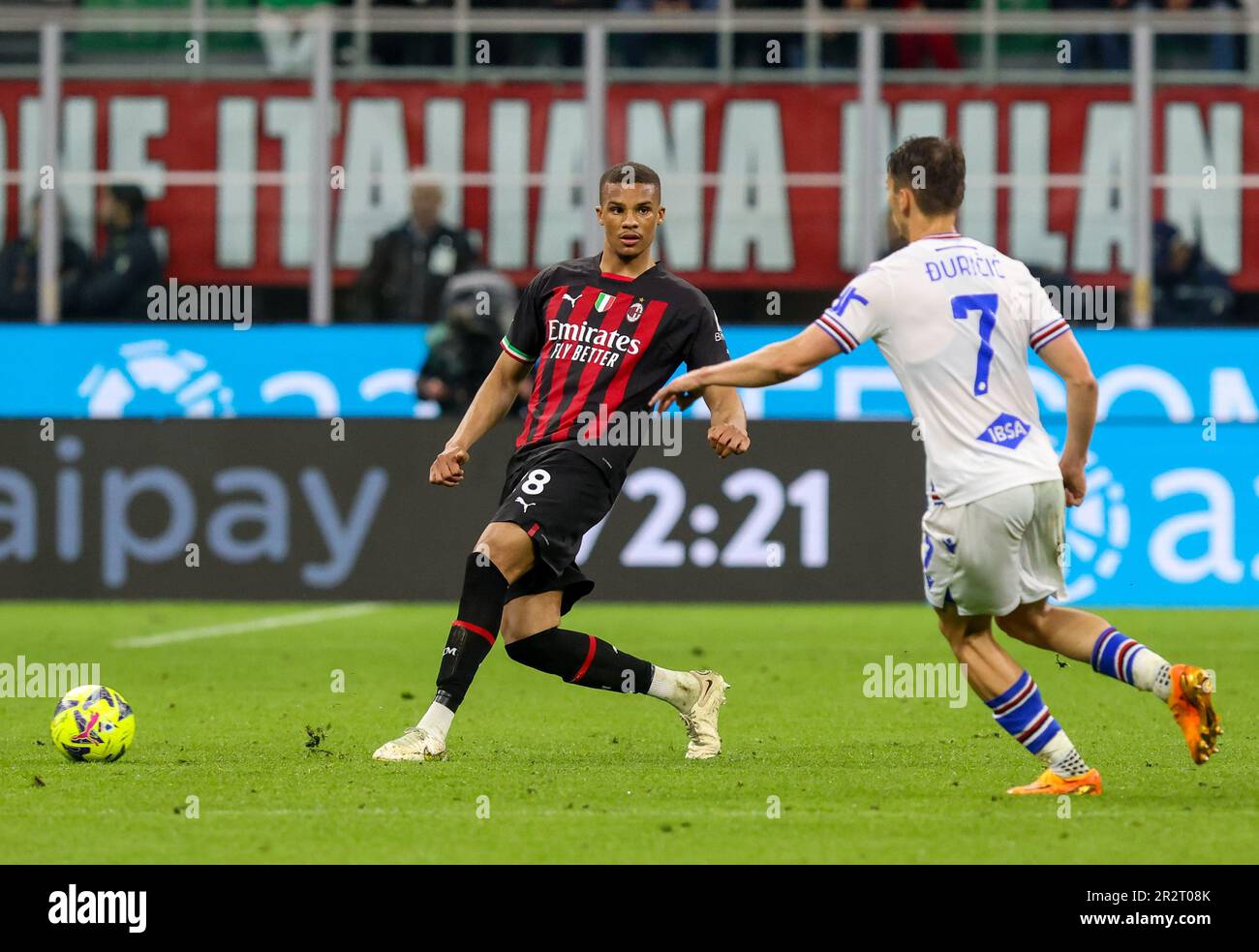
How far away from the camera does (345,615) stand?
14.3 meters

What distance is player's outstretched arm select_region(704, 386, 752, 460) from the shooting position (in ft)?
24.3

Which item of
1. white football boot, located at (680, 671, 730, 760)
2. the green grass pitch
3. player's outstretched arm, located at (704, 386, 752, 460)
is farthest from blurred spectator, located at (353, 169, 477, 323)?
white football boot, located at (680, 671, 730, 760)

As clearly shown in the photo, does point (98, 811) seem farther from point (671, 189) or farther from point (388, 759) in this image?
point (671, 189)

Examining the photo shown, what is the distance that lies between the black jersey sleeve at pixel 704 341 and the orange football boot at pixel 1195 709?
212 cm

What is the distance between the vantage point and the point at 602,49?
1553 cm

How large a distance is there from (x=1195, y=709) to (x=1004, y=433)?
96cm

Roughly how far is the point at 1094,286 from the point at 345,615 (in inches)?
224

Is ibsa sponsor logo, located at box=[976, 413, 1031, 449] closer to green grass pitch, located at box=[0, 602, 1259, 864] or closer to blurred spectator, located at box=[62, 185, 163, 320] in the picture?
green grass pitch, located at box=[0, 602, 1259, 864]

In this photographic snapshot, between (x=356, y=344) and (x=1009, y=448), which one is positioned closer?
(x=1009, y=448)

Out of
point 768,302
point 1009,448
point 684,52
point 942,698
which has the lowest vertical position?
point 942,698

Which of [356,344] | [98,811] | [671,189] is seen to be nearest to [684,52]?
[671,189]

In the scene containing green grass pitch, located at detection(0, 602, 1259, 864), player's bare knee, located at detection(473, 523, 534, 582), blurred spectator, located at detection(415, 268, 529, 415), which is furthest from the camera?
blurred spectator, located at detection(415, 268, 529, 415)

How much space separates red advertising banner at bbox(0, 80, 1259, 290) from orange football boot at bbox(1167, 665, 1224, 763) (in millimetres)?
9298

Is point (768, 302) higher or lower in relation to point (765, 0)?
lower
